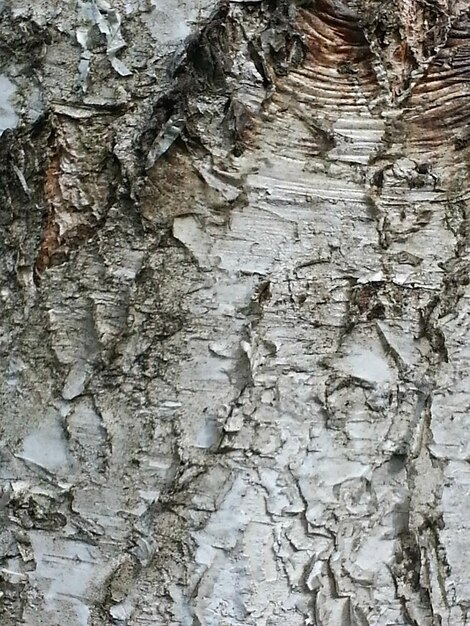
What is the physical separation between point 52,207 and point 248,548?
319mm

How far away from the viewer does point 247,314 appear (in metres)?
0.64

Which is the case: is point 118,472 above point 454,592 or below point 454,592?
above

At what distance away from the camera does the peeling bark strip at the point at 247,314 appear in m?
0.64

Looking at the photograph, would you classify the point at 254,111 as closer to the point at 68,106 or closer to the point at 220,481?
the point at 68,106

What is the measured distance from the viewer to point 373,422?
65cm

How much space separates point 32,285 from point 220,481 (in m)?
0.23

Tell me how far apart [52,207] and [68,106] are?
87 mm

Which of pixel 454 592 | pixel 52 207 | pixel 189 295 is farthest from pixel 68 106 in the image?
pixel 454 592

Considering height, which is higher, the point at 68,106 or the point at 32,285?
the point at 68,106

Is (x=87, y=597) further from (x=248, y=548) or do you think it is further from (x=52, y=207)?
(x=52, y=207)

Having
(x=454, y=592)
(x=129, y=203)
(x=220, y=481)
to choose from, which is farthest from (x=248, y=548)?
(x=129, y=203)

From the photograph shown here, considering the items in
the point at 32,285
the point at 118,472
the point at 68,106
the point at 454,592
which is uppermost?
the point at 68,106

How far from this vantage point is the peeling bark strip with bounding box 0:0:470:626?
0.64 metres

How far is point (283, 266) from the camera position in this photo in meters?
0.64
